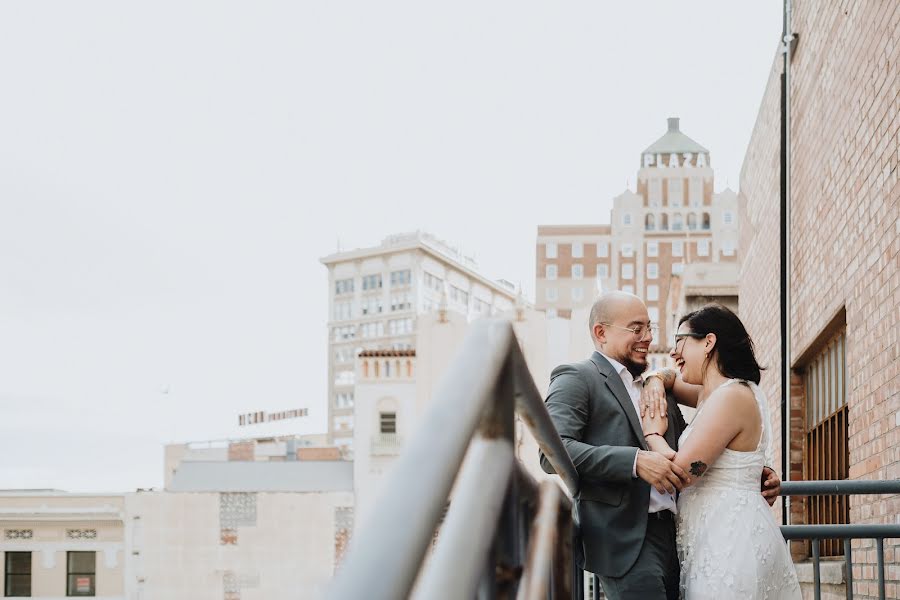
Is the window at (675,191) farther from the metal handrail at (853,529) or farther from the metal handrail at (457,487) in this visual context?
the metal handrail at (457,487)

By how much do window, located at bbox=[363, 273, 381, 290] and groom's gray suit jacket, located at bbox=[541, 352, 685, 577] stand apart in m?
133

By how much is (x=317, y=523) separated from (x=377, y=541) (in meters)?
55.3

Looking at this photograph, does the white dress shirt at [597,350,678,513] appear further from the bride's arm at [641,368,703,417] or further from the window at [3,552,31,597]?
the window at [3,552,31,597]

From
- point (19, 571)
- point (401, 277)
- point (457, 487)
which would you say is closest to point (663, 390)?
point (457, 487)

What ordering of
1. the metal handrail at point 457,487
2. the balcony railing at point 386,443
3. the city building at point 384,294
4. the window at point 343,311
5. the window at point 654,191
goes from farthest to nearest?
the window at point 343,311
the city building at point 384,294
the window at point 654,191
the balcony railing at point 386,443
the metal handrail at point 457,487

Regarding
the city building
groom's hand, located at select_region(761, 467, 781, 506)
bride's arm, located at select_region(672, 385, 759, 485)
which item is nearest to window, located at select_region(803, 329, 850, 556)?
groom's hand, located at select_region(761, 467, 781, 506)

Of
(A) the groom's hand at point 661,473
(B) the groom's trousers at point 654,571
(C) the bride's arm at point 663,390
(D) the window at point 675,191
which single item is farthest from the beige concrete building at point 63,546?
(D) the window at point 675,191

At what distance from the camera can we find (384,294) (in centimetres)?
13588

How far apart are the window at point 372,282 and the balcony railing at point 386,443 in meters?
84.9

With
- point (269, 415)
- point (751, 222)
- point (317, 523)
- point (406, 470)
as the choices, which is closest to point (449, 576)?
point (406, 470)

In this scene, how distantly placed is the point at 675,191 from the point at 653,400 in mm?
122842

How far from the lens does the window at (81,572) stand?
60594 millimetres

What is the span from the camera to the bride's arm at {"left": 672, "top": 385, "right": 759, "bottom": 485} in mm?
3488

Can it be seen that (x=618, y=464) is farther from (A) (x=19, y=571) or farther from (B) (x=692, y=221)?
(B) (x=692, y=221)
